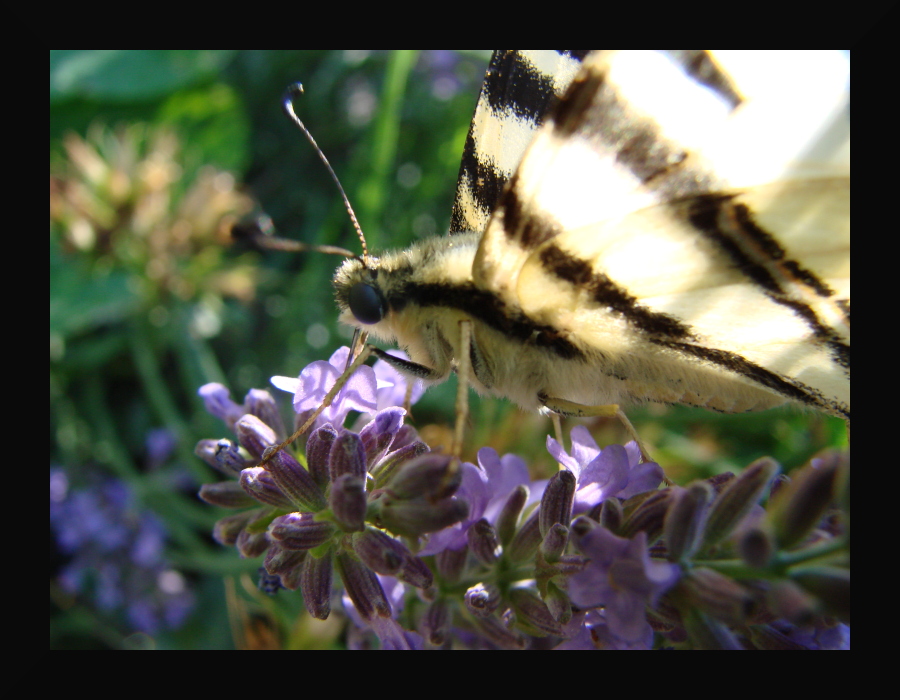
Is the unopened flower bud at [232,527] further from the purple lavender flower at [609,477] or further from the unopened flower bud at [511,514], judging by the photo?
the purple lavender flower at [609,477]

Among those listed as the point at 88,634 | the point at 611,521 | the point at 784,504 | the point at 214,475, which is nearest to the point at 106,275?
the point at 214,475

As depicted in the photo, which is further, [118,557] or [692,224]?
[118,557]

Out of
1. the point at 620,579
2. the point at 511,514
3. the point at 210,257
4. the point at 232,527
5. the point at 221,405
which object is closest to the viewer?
the point at 620,579

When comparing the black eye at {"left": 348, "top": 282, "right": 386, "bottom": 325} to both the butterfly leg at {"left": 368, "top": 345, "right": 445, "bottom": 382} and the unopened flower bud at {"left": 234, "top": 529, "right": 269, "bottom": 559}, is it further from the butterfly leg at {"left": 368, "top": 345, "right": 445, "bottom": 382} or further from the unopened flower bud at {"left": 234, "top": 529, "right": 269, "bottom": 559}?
the unopened flower bud at {"left": 234, "top": 529, "right": 269, "bottom": 559}

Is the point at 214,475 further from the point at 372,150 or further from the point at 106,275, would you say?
the point at 372,150

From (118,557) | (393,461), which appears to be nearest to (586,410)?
(393,461)

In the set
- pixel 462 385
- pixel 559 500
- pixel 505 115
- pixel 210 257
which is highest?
pixel 210 257

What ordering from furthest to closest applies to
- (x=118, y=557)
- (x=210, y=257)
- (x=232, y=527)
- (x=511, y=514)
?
(x=210, y=257)
(x=118, y=557)
(x=232, y=527)
(x=511, y=514)

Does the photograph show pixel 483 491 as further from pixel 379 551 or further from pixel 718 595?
pixel 718 595

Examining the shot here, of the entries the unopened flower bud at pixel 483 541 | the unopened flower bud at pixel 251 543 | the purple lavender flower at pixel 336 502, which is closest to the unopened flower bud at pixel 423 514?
the purple lavender flower at pixel 336 502
